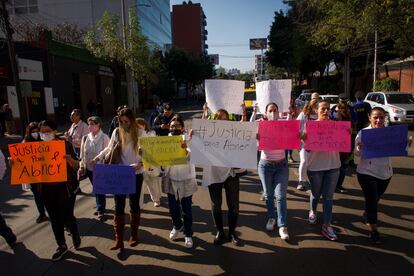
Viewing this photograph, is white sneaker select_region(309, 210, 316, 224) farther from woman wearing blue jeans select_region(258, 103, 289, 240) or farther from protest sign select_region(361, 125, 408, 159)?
protest sign select_region(361, 125, 408, 159)

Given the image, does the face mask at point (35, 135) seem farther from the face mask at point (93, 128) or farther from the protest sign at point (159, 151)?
the protest sign at point (159, 151)

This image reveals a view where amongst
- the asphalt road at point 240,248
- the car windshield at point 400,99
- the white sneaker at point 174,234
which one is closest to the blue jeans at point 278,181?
the asphalt road at point 240,248

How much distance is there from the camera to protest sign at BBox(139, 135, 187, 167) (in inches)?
190

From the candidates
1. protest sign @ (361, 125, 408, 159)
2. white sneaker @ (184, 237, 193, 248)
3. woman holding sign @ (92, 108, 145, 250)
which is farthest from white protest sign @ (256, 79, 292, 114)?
white sneaker @ (184, 237, 193, 248)

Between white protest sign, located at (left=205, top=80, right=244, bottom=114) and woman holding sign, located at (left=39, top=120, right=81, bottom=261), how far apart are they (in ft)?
6.70

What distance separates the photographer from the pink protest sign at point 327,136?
504cm

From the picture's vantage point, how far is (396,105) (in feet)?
56.7

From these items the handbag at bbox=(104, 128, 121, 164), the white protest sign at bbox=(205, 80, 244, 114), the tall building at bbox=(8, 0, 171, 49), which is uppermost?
the tall building at bbox=(8, 0, 171, 49)

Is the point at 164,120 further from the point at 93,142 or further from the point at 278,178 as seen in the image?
the point at 278,178

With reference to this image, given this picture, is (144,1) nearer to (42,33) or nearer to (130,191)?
(42,33)

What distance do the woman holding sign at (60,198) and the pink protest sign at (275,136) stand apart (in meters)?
2.39

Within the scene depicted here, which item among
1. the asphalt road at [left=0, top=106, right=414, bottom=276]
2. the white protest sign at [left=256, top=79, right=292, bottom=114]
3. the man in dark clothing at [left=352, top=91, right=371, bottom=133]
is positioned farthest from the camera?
the man in dark clothing at [left=352, top=91, right=371, bottom=133]

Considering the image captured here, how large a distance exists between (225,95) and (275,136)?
991mm

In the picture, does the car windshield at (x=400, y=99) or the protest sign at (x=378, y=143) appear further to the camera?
the car windshield at (x=400, y=99)
